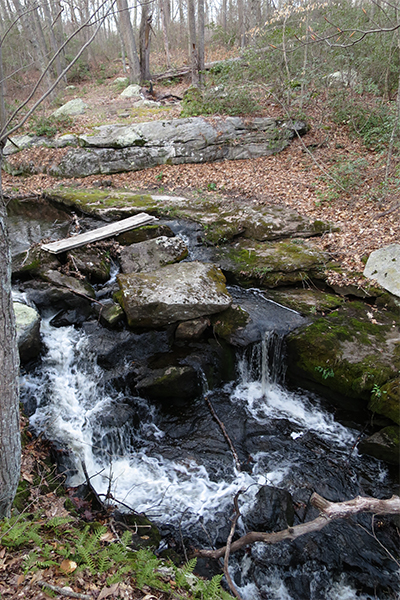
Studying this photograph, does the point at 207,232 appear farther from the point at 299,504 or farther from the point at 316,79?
the point at 316,79

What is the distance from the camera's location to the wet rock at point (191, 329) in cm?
615

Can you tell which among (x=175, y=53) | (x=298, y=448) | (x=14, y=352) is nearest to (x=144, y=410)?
(x=298, y=448)

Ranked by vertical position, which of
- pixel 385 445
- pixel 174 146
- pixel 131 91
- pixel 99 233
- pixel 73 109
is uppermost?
pixel 131 91

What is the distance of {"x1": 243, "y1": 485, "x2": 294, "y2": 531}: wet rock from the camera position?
13.9 ft

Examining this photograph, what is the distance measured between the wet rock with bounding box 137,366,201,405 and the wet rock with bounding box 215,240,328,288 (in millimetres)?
2436

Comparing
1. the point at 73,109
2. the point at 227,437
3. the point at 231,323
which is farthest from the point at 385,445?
the point at 73,109

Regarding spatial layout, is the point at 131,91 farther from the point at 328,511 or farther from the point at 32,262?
the point at 328,511

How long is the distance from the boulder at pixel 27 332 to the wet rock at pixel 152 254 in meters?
2.23

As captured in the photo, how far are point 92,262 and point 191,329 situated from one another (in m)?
2.88

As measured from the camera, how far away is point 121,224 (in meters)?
8.57

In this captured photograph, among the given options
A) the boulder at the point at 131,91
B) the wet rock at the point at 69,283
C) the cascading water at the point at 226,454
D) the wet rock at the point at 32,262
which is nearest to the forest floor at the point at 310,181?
the boulder at the point at 131,91

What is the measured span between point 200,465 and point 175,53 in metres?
24.8

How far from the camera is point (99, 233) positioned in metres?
8.19

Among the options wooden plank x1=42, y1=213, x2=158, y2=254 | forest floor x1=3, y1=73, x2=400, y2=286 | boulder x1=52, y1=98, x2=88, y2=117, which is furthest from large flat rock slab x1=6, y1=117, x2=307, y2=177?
wooden plank x1=42, y1=213, x2=158, y2=254
